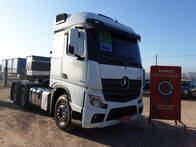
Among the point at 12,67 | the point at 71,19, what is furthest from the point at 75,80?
the point at 12,67

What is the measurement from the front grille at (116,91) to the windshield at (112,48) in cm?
48

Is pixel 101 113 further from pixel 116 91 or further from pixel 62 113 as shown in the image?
pixel 62 113

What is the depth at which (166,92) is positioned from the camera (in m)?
5.14

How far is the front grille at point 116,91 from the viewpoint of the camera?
383cm

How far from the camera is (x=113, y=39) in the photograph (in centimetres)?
430

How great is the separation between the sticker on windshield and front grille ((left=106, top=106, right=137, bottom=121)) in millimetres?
1544

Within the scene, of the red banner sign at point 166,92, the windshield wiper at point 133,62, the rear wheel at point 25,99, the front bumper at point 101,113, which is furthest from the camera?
the rear wheel at point 25,99

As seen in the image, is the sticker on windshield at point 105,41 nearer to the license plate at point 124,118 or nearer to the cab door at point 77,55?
the cab door at point 77,55

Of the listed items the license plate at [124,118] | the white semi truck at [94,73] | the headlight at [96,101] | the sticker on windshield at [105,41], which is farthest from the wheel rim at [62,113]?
the sticker on windshield at [105,41]

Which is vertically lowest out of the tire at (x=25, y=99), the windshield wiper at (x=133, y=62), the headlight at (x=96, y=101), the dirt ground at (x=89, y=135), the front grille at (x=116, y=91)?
the dirt ground at (x=89, y=135)

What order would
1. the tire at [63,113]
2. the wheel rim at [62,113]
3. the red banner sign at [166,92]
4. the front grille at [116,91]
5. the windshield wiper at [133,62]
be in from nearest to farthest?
the front grille at [116,91], the tire at [63,113], the wheel rim at [62,113], the windshield wiper at [133,62], the red banner sign at [166,92]

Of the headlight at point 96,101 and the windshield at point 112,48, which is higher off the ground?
the windshield at point 112,48

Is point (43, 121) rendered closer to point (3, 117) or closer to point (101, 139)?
point (3, 117)

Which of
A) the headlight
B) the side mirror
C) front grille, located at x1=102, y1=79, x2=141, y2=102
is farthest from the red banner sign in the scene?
the side mirror
